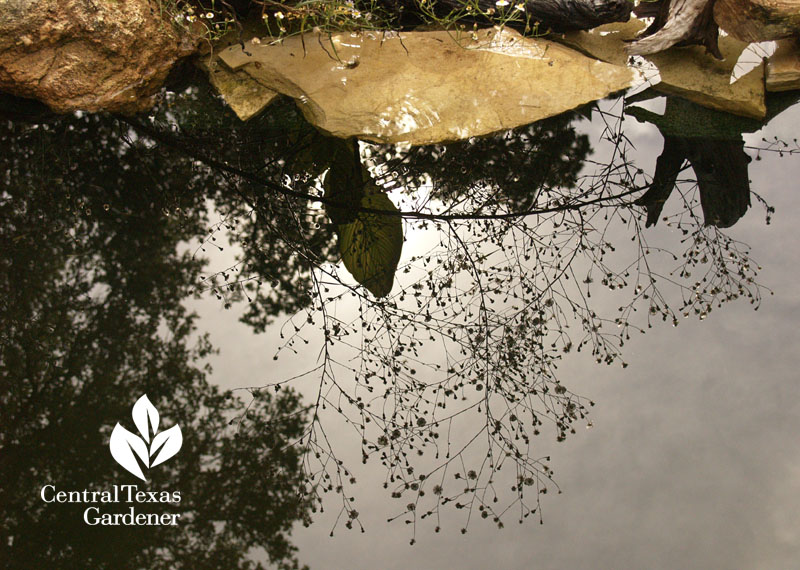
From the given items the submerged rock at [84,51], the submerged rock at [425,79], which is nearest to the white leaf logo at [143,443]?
the submerged rock at [425,79]

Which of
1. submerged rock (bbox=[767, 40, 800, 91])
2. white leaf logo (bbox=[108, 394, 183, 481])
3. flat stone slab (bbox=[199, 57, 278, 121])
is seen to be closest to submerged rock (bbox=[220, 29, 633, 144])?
flat stone slab (bbox=[199, 57, 278, 121])

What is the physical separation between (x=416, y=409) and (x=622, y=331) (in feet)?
2.65

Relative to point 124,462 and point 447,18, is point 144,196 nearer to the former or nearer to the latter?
point 124,462

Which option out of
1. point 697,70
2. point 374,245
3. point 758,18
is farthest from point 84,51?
point 758,18

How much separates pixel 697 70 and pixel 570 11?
0.74 metres

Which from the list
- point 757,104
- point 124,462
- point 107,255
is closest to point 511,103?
point 757,104

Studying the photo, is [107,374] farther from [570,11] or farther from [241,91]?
[570,11]

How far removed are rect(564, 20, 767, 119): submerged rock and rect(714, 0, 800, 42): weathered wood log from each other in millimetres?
195

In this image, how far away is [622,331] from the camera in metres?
2.48

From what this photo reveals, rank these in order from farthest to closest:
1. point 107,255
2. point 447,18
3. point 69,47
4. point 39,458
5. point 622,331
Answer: point 447,18 → point 69,47 → point 107,255 → point 622,331 → point 39,458

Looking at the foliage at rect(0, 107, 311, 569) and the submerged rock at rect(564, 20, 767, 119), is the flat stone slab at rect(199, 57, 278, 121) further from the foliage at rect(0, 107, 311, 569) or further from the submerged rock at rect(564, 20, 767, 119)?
the submerged rock at rect(564, 20, 767, 119)

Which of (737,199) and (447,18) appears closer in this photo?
(737,199)

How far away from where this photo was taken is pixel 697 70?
11.8ft

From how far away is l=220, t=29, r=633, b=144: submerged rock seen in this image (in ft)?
10.6
